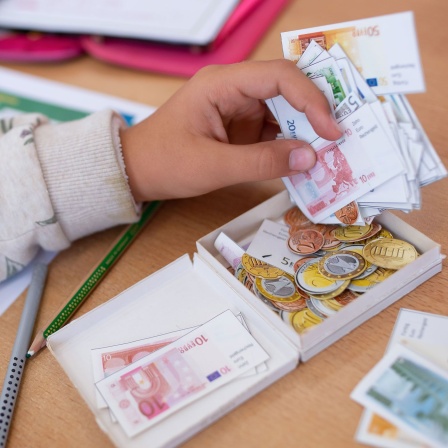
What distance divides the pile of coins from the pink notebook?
57 centimetres

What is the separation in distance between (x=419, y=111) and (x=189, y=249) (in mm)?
476

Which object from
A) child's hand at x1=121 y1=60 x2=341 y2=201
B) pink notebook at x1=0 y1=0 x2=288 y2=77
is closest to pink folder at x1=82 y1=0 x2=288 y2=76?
pink notebook at x1=0 y1=0 x2=288 y2=77

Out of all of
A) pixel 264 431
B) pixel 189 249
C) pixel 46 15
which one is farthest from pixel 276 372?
pixel 46 15

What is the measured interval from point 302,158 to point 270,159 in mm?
40

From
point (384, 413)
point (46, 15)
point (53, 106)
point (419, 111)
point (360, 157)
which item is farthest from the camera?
point (46, 15)

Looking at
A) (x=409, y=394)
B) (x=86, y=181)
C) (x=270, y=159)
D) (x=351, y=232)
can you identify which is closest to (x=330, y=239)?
(x=351, y=232)

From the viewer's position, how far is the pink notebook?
1.19 metres

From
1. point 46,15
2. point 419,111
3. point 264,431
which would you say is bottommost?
point 264,431

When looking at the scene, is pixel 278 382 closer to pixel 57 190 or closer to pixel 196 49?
pixel 57 190

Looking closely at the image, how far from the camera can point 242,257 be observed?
73 cm

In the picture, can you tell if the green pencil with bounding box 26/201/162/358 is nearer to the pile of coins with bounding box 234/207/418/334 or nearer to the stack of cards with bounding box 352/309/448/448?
the pile of coins with bounding box 234/207/418/334

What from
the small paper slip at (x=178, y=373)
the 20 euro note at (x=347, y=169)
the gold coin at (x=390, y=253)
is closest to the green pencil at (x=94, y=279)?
the small paper slip at (x=178, y=373)

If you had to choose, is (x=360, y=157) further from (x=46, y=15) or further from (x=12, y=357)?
(x=46, y=15)

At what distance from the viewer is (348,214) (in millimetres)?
736
